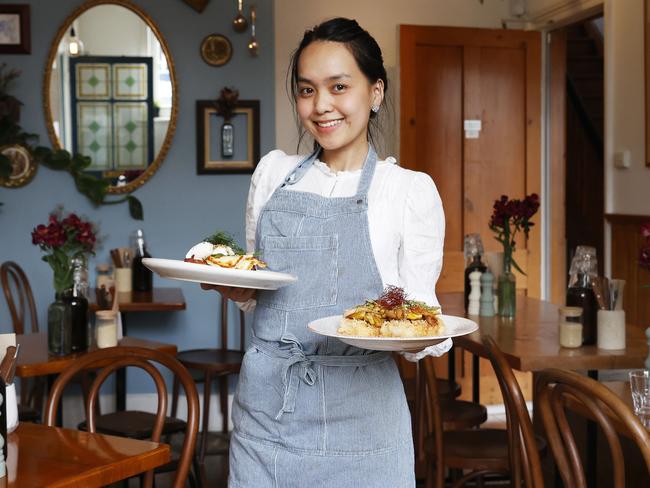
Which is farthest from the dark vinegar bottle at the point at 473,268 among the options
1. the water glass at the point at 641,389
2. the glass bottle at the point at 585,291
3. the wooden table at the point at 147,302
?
the water glass at the point at 641,389

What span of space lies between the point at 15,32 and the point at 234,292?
3.82 metres

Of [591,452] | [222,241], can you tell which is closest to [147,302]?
[591,452]

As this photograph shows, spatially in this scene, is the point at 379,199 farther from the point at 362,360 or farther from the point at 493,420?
the point at 493,420

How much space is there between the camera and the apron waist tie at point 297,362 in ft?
5.73

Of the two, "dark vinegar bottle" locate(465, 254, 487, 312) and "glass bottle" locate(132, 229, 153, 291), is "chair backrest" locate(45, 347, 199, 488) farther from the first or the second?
"glass bottle" locate(132, 229, 153, 291)

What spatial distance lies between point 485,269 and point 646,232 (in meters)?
1.62

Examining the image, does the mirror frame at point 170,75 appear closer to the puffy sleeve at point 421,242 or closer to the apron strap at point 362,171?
the apron strap at point 362,171

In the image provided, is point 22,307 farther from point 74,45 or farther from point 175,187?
point 74,45

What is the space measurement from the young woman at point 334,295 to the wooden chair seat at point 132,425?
1.79 meters

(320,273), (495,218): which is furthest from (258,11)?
(320,273)

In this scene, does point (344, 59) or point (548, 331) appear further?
point (548, 331)

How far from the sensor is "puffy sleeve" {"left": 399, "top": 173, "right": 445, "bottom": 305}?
1760 mm

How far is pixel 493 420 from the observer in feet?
17.8

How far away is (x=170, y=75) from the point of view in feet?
17.1
